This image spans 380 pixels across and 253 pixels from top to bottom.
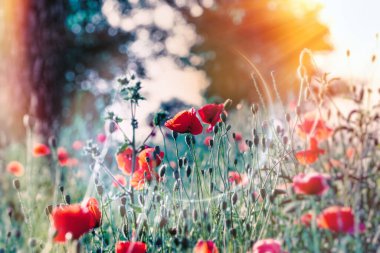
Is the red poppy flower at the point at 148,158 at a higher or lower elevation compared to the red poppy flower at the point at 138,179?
higher

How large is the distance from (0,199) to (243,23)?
10.2 m

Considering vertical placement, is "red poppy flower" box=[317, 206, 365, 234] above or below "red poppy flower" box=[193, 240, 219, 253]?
above

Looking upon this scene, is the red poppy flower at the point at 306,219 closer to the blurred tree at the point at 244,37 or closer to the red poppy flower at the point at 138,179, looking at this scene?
the red poppy flower at the point at 138,179

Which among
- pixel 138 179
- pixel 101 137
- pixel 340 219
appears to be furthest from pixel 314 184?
pixel 101 137

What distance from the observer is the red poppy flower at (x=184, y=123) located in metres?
2.00

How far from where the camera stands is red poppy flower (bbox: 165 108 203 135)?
2.00 meters

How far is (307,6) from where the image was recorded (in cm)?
1214

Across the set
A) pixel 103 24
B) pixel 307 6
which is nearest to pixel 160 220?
pixel 103 24

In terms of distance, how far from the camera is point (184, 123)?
2.01 m

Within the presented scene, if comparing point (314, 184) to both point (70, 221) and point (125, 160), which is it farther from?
point (125, 160)

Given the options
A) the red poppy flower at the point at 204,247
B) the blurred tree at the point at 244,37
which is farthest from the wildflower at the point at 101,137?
the blurred tree at the point at 244,37

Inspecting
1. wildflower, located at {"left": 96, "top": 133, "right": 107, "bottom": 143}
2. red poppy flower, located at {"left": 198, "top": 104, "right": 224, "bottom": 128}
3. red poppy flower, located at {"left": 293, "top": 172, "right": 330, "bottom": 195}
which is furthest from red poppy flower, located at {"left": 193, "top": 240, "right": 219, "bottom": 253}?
wildflower, located at {"left": 96, "top": 133, "right": 107, "bottom": 143}

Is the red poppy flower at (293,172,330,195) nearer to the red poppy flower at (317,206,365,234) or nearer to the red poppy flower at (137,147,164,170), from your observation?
the red poppy flower at (317,206,365,234)

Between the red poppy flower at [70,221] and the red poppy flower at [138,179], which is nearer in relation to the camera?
the red poppy flower at [70,221]
